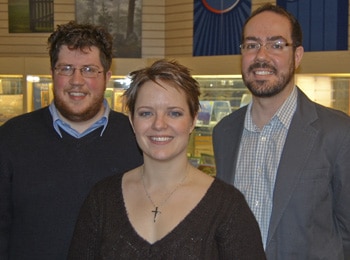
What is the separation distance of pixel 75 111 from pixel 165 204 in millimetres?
777

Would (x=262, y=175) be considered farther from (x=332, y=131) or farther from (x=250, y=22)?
(x=250, y=22)

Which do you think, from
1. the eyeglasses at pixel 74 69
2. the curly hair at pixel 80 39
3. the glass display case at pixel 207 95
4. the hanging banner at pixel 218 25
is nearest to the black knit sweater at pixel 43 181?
the eyeglasses at pixel 74 69

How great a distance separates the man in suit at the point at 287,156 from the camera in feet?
7.48

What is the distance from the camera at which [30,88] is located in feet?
17.9

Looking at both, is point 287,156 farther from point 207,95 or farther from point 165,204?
point 207,95

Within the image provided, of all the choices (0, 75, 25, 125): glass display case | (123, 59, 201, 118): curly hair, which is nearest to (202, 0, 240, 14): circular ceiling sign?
(0, 75, 25, 125): glass display case

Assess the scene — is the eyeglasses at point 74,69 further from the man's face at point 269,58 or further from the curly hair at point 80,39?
the man's face at point 269,58

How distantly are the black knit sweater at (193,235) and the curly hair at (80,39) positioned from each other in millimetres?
850

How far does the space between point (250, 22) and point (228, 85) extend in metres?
2.33

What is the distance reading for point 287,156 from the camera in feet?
7.70

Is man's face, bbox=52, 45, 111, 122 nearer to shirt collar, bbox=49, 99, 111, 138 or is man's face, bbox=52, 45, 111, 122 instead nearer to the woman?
shirt collar, bbox=49, 99, 111, 138

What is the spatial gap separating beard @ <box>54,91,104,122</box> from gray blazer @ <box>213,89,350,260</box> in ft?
2.94

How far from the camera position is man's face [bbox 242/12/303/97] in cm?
240

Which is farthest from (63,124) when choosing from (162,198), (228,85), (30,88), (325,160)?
(30,88)
